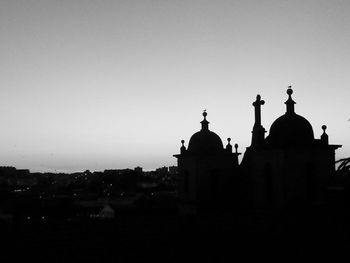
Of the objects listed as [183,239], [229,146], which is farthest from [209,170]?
[183,239]

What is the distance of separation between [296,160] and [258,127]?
3621 millimetres

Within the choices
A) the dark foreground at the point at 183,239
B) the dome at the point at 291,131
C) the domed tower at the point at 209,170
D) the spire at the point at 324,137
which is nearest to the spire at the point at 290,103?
the dome at the point at 291,131

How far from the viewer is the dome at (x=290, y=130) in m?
21.2

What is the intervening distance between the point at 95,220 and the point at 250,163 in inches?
386

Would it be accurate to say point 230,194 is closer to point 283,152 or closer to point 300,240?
point 283,152

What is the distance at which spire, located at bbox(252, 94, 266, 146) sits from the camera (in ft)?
78.5

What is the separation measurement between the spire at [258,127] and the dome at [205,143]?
240 cm

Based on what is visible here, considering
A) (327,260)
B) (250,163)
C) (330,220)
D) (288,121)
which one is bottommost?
(327,260)

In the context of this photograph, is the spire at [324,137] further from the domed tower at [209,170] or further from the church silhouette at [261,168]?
the domed tower at [209,170]

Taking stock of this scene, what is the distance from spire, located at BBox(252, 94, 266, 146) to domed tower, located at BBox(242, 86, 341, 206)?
1.60 m

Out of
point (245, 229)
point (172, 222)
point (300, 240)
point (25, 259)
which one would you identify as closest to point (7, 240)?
point (25, 259)

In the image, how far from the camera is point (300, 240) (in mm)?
17625

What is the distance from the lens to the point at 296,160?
21.2 m

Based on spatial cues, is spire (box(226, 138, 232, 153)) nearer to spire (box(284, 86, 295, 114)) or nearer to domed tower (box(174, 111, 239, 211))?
domed tower (box(174, 111, 239, 211))
